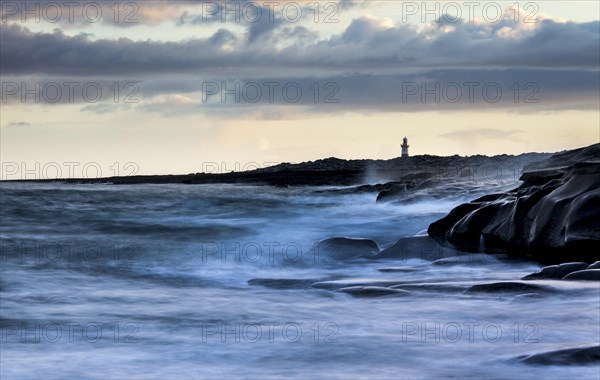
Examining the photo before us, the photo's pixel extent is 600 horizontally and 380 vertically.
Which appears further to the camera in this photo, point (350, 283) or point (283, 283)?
point (283, 283)

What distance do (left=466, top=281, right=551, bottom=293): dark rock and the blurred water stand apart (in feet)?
0.62

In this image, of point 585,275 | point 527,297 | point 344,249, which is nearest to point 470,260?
point 344,249

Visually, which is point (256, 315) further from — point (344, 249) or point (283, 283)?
point (344, 249)

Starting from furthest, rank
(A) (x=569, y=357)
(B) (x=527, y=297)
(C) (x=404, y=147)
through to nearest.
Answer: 1. (C) (x=404, y=147)
2. (B) (x=527, y=297)
3. (A) (x=569, y=357)

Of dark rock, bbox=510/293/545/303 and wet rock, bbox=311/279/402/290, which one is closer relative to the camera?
dark rock, bbox=510/293/545/303

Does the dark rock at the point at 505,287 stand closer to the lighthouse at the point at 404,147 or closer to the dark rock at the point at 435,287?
the dark rock at the point at 435,287

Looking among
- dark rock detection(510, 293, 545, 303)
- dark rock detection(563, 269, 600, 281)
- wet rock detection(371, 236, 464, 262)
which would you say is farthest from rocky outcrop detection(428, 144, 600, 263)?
dark rock detection(510, 293, 545, 303)

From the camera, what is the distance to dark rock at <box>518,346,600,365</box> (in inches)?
Answer: 270

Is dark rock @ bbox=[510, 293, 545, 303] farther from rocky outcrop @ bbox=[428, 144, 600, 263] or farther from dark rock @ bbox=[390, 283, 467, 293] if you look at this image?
rocky outcrop @ bbox=[428, 144, 600, 263]

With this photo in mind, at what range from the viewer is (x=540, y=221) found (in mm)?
12547

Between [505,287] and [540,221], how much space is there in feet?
8.41

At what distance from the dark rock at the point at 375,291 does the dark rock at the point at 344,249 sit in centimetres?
366

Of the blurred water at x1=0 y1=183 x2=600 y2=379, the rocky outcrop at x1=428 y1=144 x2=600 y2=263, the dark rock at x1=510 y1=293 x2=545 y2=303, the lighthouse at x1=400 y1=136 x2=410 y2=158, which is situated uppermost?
the lighthouse at x1=400 y1=136 x2=410 y2=158

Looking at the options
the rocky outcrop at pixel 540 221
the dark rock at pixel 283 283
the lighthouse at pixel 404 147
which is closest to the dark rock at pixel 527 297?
the rocky outcrop at pixel 540 221
